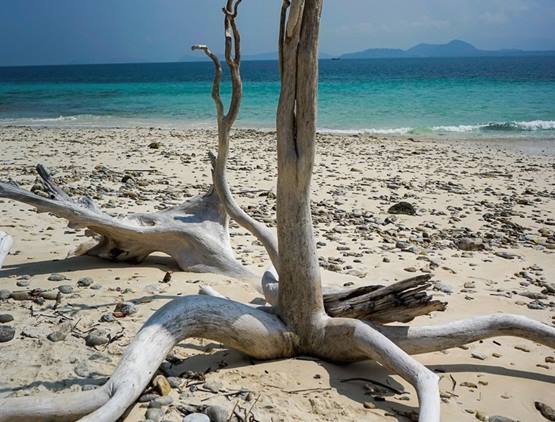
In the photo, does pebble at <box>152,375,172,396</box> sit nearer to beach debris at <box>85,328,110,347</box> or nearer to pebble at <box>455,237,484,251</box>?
beach debris at <box>85,328,110,347</box>

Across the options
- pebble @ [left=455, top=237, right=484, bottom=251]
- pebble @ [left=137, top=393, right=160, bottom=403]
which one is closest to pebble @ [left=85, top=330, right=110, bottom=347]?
pebble @ [left=137, top=393, right=160, bottom=403]

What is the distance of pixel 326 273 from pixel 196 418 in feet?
11.3

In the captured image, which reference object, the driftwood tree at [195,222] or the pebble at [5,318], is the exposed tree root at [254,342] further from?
the pebble at [5,318]

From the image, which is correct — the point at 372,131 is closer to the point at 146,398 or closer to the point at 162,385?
the point at 162,385

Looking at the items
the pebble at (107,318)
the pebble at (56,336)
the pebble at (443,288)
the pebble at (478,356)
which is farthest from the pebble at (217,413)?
the pebble at (443,288)

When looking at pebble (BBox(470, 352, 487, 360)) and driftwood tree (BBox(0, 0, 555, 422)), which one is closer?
driftwood tree (BBox(0, 0, 555, 422))

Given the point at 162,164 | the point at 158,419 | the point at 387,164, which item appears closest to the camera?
the point at 158,419

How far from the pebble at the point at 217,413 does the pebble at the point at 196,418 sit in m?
0.05

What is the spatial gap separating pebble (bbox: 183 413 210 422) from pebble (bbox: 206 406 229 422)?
46 mm

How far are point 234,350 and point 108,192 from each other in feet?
21.5

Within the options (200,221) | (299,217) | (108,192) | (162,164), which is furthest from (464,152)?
(299,217)

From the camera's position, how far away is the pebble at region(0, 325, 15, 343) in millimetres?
4142

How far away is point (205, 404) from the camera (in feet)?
11.0

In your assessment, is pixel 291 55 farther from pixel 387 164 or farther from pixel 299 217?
pixel 387 164
